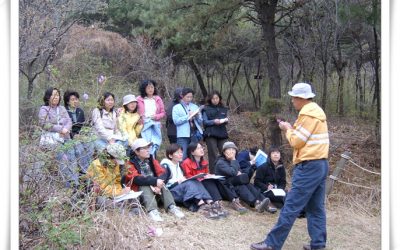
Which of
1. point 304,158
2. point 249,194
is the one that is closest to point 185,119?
point 249,194

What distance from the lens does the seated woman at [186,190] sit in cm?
555

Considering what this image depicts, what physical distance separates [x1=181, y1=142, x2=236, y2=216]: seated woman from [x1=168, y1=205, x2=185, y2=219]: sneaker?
0.51 m

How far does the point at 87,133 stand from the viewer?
15.8 feet

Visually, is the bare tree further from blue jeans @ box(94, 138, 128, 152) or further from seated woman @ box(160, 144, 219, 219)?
Result: seated woman @ box(160, 144, 219, 219)

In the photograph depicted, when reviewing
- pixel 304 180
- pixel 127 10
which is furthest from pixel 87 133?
pixel 127 10

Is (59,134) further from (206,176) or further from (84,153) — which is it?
(206,176)

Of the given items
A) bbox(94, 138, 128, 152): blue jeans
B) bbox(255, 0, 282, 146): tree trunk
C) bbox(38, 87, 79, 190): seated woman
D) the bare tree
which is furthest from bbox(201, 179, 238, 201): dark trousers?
the bare tree

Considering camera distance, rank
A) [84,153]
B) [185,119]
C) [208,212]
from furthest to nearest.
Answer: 1. [185,119]
2. [208,212]
3. [84,153]

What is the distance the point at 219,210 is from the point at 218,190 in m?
0.41

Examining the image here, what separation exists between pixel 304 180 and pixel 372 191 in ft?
9.19

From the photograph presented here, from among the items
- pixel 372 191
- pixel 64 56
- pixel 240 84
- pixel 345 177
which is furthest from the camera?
pixel 240 84

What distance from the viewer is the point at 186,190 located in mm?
5598
